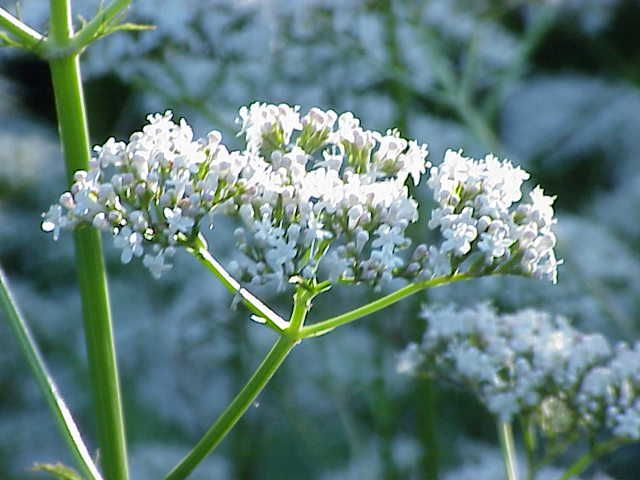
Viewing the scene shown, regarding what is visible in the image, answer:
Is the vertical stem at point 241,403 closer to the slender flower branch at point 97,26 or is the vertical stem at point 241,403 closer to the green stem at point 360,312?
the green stem at point 360,312

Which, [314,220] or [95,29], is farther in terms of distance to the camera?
[95,29]

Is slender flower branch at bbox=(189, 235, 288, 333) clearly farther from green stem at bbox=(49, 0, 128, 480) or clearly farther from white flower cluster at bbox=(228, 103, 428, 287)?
green stem at bbox=(49, 0, 128, 480)

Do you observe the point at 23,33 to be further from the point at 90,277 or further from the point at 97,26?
the point at 90,277

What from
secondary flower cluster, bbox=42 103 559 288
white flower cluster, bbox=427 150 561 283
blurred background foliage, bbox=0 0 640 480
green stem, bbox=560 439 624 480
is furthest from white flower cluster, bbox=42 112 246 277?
blurred background foliage, bbox=0 0 640 480

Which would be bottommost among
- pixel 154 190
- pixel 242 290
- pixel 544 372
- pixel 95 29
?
pixel 242 290

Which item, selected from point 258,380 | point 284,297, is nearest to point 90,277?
point 258,380

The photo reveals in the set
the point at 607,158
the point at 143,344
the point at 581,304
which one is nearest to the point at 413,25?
the point at 581,304
